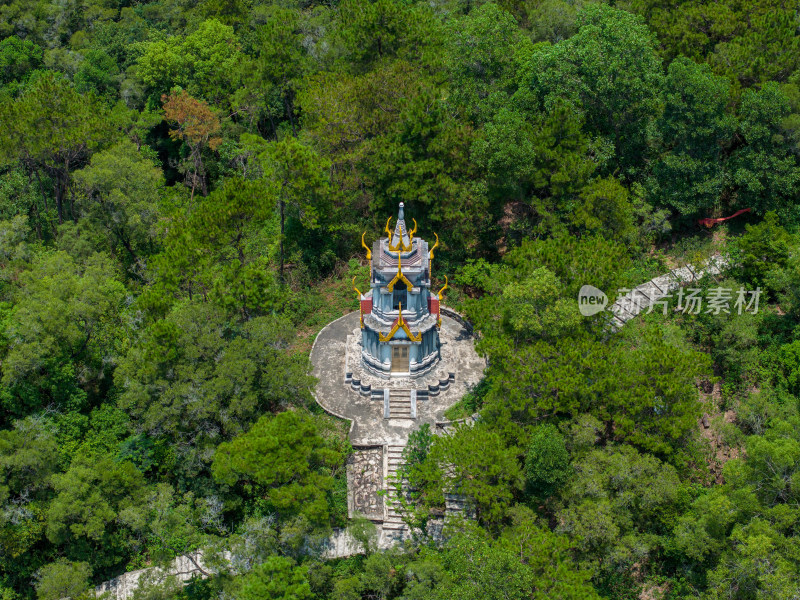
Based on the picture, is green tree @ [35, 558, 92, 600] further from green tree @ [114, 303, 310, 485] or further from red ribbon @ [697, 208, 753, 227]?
red ribbon @ [697, 208, 753, 227]

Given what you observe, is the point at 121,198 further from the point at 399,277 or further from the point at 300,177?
the point at 399,277

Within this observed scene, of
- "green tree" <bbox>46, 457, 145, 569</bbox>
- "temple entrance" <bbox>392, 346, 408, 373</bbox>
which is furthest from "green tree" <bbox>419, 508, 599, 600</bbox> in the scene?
"green tree" <bbox>46, 457, 145, 569</bbox>

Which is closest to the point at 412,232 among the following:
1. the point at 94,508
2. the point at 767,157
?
the point at 94,508

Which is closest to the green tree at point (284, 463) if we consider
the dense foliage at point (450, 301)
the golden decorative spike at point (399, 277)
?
the dense foliage at point (450, 301)

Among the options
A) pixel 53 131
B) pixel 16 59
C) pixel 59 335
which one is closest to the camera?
pixel 59 335

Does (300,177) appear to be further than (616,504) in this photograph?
Yes

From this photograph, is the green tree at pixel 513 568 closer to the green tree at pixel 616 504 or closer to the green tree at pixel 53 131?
the green tree at pixel 616 504

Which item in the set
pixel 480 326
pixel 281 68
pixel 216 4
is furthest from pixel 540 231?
pixel 216 4
